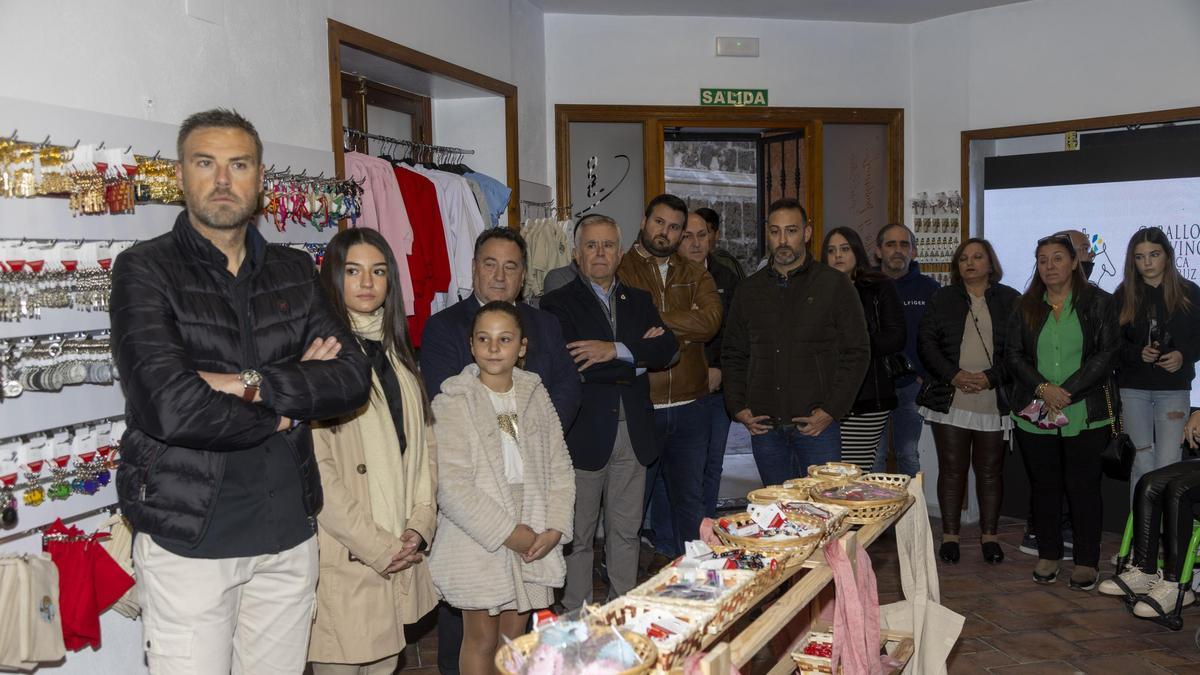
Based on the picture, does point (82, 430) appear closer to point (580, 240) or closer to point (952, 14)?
point (580, 240)

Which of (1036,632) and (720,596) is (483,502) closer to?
(720,596)

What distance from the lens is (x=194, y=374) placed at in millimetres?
2076

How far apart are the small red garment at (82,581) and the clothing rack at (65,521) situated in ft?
0.07

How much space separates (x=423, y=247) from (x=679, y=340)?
1.31 m

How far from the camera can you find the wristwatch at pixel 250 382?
84.7 inches

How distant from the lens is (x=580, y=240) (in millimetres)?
3879

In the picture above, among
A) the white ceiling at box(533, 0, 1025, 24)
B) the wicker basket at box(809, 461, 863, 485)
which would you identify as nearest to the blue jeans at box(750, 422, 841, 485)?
the wicker basket at box(809, 461, 863, 485)

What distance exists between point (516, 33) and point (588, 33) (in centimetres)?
69

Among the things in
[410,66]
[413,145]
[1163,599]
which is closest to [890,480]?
[1163,599]

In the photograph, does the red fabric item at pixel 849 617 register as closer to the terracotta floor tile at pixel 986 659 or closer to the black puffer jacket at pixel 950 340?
the terracotta floor tile at pixel 986 659

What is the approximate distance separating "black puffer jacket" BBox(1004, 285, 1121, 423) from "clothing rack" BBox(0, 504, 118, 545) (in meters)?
3.71

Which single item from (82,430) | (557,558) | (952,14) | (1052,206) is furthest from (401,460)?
(952,14)

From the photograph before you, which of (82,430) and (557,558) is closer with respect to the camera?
(82,430)

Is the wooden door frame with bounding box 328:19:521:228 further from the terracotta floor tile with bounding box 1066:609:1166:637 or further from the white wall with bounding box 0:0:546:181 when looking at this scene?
the terracotta floor tile with bounding box 1066:609:1166:637
